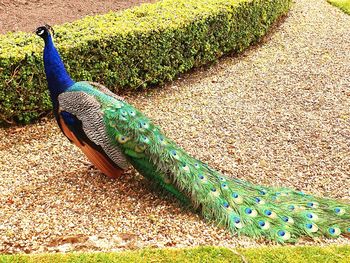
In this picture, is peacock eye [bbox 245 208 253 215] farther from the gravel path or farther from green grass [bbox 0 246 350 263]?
green grass [bbox 0 246 350 263]

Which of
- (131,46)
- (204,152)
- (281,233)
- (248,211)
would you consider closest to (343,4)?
(131,46)

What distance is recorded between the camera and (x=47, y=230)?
4.64 m

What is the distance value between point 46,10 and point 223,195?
6.92 m

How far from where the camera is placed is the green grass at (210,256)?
13.5ft

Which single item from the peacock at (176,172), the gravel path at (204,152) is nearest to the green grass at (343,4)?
the gravel path at (204,152)

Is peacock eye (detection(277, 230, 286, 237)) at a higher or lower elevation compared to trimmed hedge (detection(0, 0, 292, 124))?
lower

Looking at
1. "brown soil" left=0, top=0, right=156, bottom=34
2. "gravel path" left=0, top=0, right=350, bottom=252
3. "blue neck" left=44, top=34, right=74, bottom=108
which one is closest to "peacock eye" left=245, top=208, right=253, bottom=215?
"gravel path" left=0, top=0, right=350, bottom=252

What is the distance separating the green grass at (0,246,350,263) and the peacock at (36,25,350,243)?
18 cm

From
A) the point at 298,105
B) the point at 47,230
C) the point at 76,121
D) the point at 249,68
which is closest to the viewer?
the point at 47,230

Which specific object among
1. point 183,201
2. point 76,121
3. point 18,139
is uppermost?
point 76,121

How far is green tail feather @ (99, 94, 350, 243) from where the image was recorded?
4.40m

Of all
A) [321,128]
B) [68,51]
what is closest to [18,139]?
[68,51]

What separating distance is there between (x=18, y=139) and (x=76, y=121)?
1874 millimetres

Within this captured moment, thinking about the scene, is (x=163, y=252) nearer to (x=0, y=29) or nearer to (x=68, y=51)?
(x=68, y=51)
